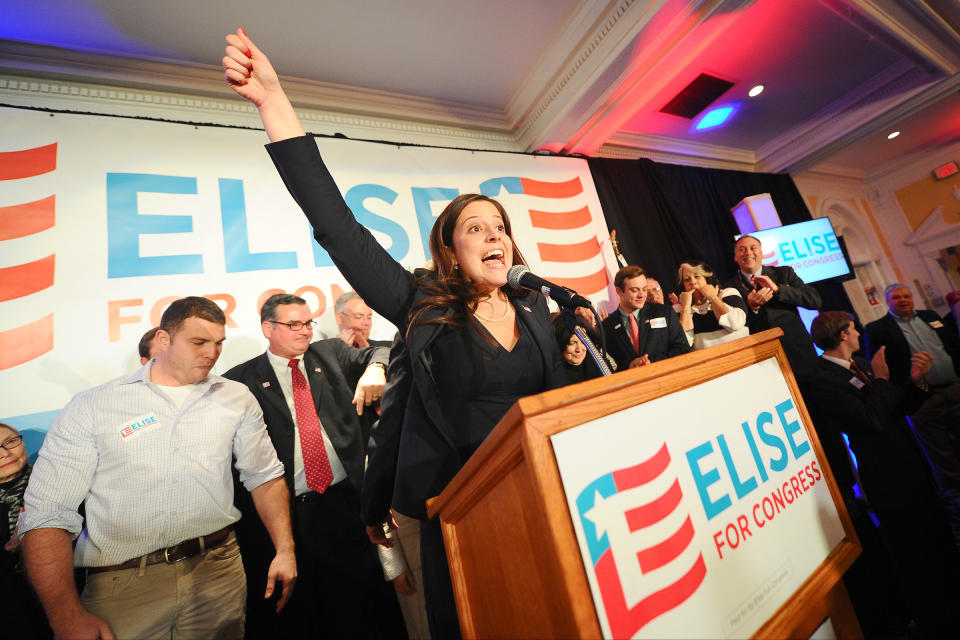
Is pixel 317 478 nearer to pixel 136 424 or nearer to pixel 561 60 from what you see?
pixel 136 424

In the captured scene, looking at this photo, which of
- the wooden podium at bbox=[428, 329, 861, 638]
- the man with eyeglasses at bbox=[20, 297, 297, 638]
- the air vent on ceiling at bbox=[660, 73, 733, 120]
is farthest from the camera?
the air vent on ceiling at bbox=[660, 73, 733, 120]

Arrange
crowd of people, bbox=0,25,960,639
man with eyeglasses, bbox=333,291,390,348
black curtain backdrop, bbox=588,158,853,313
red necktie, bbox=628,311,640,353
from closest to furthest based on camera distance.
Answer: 1. crowd of people, bbox=0,25,960,639
2. man with eyeglasses, bbox=333,291,390,348
3. red necktie, bbox=628,311,640,353
4. black curtain backdrop, bbox=588,158,853,313

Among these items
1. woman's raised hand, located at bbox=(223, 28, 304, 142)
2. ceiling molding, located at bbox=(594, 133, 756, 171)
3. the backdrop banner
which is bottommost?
woman's raised hand, located at bbox=(223, 28, 304, 142)

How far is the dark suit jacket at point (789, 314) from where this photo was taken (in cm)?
328

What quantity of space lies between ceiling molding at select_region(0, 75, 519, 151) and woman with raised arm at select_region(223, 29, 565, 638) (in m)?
2.80

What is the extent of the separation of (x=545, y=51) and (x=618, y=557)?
4.28m

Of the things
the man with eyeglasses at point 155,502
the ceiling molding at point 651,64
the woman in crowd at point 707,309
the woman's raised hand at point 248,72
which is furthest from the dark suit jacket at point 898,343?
the woman's raised hand at point 248,72

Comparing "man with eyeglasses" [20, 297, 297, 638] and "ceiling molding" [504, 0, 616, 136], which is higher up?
"ceiling molding" [504, 0, 616, 136]

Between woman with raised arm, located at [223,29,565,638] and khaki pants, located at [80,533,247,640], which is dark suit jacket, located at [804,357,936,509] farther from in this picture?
khaki pants, located at [80,533,247,640]

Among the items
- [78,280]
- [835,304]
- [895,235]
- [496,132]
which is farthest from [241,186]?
[895,235]

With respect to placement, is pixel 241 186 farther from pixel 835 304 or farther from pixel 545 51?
pixel 835 304

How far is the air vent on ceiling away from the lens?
15.5 ft

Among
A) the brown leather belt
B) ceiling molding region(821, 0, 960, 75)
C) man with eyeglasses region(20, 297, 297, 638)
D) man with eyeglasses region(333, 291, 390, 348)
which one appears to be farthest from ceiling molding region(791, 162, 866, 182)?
the brown leather belt

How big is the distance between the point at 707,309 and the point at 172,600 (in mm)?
3986
